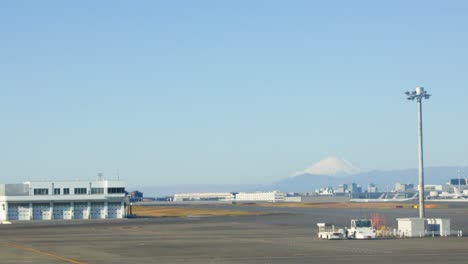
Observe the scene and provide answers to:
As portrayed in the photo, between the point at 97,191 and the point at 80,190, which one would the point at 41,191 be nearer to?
the point at 80,190

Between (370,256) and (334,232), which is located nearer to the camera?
(370,256)

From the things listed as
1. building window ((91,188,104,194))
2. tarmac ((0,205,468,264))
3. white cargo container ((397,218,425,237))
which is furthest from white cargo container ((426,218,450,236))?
building window ((91,188,104,194))

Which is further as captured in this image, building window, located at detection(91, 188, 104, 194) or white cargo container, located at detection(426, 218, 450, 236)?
building window, located at detection(91, 188, 104, 194)

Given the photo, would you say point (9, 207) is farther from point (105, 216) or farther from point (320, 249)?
point (320, 249)

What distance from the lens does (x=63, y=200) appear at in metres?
158

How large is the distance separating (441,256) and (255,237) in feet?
112

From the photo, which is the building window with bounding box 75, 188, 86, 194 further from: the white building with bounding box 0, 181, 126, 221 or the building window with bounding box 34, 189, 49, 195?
the building window with bounding box 34, 189, 49, 195

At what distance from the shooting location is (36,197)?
514 feet

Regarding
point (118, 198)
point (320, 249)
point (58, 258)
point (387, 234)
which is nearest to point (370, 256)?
point (320, 249)

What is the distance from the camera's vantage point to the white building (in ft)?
515

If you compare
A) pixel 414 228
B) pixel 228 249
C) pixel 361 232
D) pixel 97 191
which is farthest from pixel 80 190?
pixel 228 249

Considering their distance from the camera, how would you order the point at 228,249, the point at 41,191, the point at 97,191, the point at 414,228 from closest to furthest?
the point at 228,249
the point at 414,228
the point at 41,191
the point at 97,191

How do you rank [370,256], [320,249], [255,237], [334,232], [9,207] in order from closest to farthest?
[370,256] < [320,249] < [334,232] < [255,237] < [9,207]

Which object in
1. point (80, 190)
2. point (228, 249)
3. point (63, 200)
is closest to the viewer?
point (228, 249)
